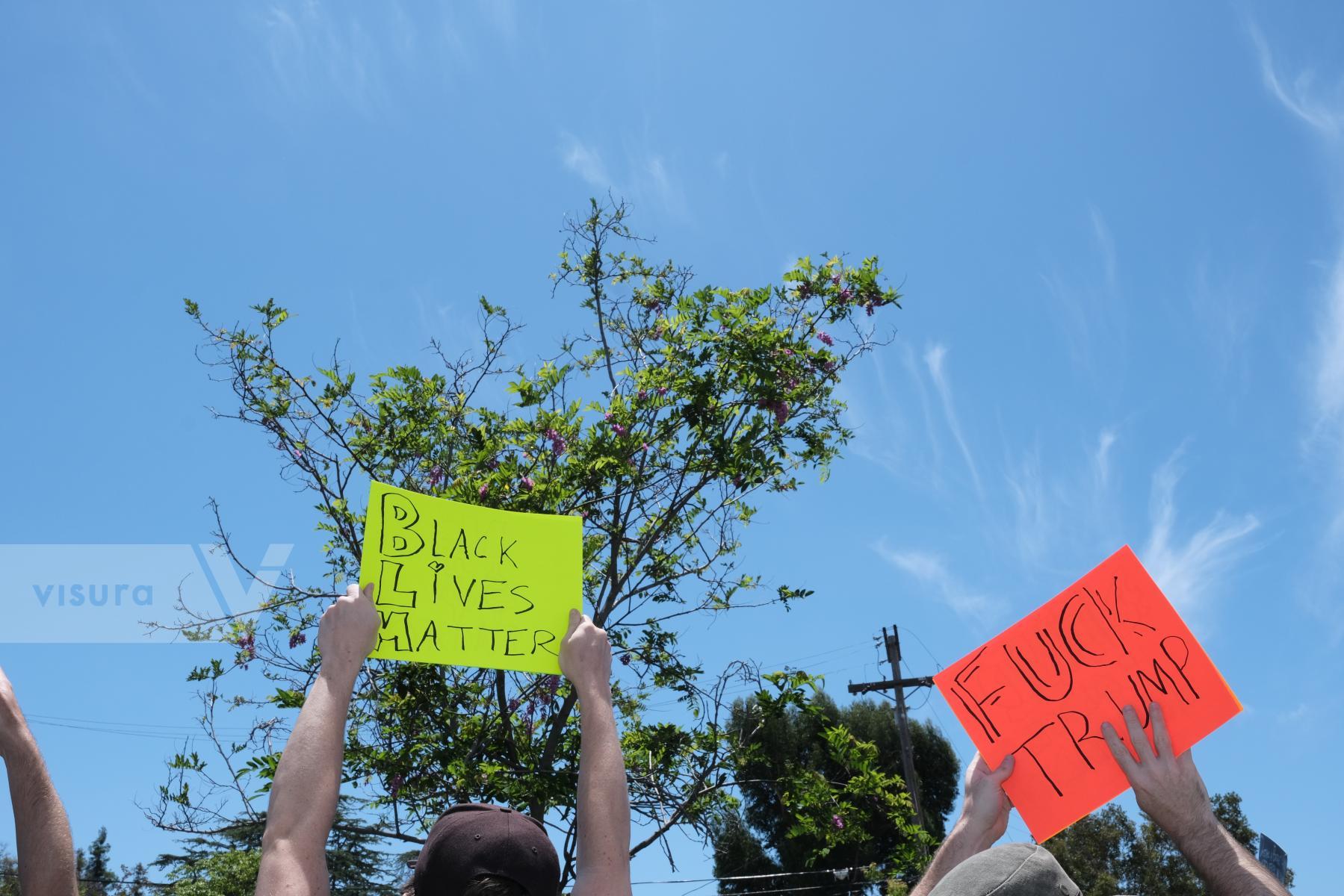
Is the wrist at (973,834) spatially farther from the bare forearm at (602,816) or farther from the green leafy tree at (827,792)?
the green leafy tree at (827,792)

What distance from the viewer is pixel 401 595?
8.41 feet

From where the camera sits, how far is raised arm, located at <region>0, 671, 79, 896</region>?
1.83 m

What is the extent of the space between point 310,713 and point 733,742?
17.5 feet

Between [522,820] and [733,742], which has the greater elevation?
[733,742]

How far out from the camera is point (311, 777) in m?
1.94

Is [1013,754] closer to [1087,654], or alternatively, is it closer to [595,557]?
[1087,654]

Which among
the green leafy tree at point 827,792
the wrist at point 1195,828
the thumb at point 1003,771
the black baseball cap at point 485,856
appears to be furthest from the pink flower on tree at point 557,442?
the black baseball cap at point 485,856

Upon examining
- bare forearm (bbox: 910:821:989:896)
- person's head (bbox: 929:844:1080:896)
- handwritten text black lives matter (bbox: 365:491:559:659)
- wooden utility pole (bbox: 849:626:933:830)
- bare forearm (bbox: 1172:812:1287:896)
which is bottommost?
person's head (bbox: 929:844:1080:896)

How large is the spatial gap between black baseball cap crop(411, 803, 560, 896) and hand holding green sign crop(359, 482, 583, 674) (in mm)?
627

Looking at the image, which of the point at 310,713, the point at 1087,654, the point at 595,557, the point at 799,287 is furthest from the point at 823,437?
the point at 310,713

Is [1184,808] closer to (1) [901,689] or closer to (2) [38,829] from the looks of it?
(2) [38,829]

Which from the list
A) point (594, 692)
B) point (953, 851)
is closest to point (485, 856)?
point (594, 692)

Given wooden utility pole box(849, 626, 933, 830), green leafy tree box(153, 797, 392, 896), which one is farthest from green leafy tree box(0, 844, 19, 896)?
wooden utility pole box(849, 626, 933, 830)

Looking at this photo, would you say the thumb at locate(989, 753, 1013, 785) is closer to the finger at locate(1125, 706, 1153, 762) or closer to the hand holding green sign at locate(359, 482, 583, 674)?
the finger at locate(1125, 706, 1153, 762)
